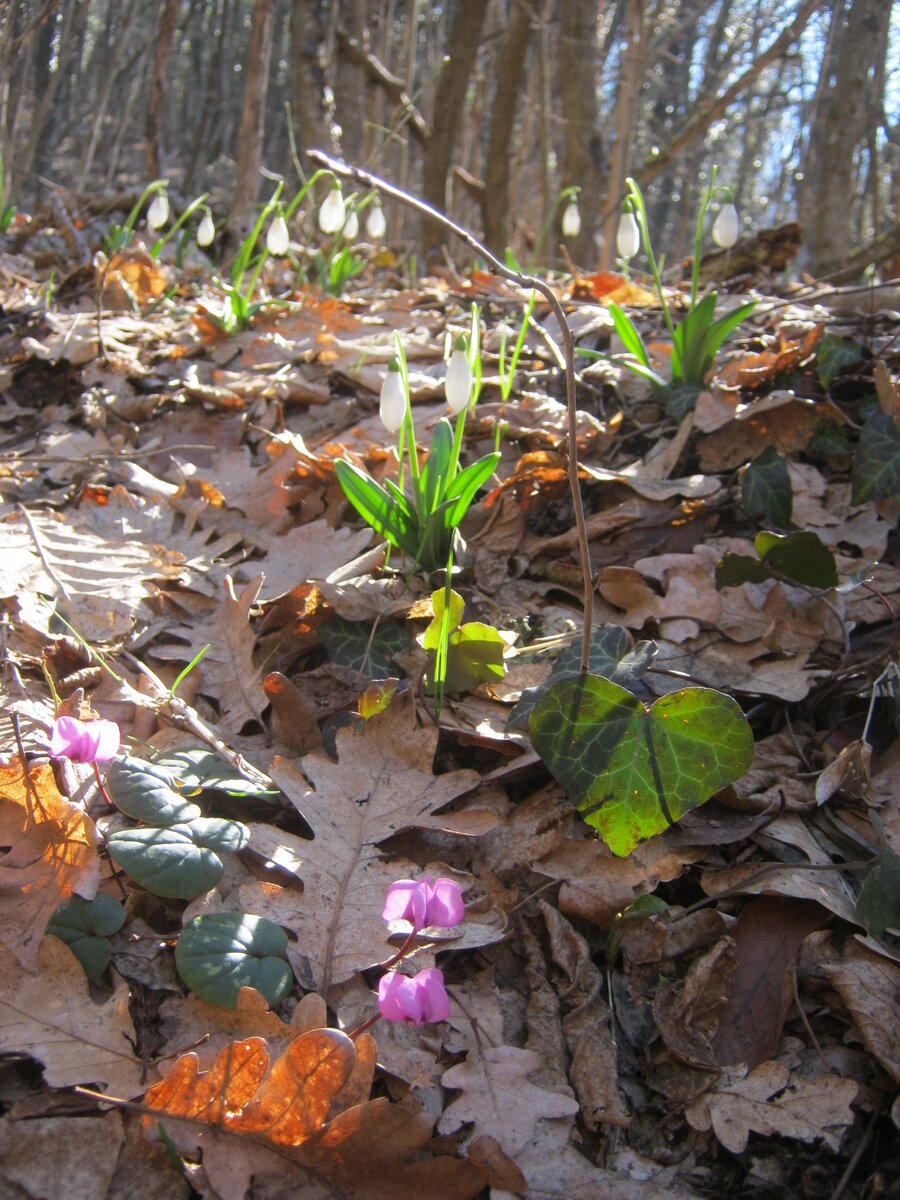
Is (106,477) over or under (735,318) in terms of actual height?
under

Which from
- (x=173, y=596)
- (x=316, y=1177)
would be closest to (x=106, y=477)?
(x=173, y=596)

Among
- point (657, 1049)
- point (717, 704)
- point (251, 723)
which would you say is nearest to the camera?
point (657, 1049)

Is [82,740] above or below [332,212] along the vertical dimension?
below

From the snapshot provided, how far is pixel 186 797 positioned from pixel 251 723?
12.4 inches

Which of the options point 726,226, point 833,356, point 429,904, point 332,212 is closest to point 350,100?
point 332,212

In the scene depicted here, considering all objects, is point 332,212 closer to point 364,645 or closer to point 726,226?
point 726,226

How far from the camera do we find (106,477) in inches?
89.3

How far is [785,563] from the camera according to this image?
5.33 feet

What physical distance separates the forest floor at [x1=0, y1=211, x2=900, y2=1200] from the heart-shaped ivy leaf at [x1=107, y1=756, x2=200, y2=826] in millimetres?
74

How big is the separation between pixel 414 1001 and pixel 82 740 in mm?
543

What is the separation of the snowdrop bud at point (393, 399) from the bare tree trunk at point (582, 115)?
13.6ft

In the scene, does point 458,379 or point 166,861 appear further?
point 458,379

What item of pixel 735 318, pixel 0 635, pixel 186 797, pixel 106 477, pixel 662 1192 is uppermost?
pixel 735 318

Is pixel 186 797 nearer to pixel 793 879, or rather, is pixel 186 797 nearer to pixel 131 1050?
pixel 131 1050
